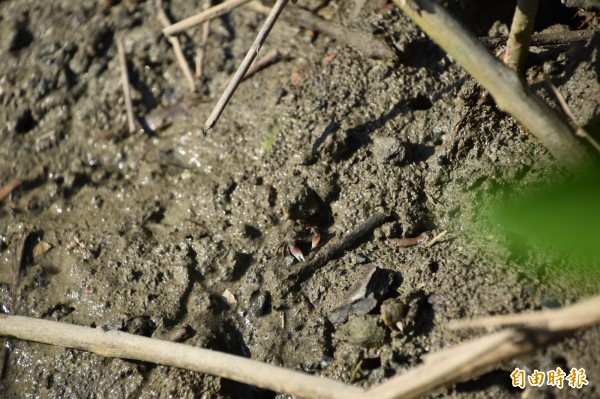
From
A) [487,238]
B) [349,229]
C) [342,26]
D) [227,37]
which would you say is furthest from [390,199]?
[227,37]

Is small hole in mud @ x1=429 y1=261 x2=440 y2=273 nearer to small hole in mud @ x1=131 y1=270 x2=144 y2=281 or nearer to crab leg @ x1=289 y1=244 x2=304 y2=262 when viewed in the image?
crab leg @ x1=289 y1=244 x2=304 y2=262

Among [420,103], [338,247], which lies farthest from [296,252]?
[420,103]

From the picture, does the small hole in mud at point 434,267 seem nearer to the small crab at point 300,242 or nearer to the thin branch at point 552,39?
the small crab at point 300,242

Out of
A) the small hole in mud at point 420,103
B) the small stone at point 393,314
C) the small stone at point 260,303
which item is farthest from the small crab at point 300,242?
the small hole in mud at point 420,103

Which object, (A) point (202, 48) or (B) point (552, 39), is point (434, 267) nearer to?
(B) point (552, 39)

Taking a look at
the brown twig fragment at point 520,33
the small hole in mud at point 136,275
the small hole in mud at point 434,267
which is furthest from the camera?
the small hole in mud at point 136,275

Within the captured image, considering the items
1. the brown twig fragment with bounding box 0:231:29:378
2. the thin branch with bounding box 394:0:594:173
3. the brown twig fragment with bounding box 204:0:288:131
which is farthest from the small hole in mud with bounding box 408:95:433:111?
the brown twig fragment with bounding box 0:231:29:378
